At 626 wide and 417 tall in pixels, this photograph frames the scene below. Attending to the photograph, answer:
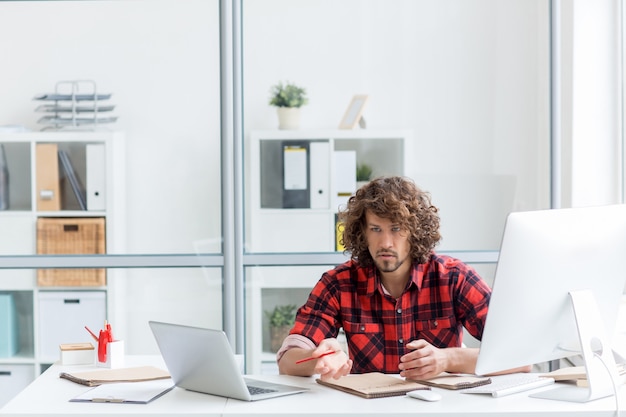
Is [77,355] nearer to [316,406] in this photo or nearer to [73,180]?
[316,406]

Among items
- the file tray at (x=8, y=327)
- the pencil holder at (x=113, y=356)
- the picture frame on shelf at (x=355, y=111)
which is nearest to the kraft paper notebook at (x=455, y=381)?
the pencil holder at (x=113, y=356)

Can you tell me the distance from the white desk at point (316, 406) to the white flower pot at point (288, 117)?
67.6 inches

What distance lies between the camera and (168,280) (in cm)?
377

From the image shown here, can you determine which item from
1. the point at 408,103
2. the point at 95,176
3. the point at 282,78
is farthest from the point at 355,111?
the point at 95,176

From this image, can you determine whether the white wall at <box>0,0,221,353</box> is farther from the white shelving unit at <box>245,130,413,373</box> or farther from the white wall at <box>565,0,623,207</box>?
the white wall at <box>565,0,623,207</box>

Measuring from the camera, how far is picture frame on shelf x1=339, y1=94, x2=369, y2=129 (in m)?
3.73

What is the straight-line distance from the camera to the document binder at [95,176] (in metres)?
3.73

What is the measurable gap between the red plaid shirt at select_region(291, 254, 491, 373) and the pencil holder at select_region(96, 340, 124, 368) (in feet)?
1.73

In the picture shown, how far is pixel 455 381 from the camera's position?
7.48 ft

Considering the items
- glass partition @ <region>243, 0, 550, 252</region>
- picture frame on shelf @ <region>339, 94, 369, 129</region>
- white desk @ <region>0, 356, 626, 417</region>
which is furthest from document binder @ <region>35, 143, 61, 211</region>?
white desk @ <region>0, 356, 626, 417</region>

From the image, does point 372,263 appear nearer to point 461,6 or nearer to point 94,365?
point 94,365

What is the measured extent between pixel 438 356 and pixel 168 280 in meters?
1.73

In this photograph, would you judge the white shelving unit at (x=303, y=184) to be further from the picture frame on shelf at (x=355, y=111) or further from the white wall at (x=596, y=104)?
the white wall at (x=596, y=104)

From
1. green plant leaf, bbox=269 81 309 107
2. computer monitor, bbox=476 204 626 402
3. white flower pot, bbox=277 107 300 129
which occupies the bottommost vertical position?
computer monitor, bbox=476 204 626 402
